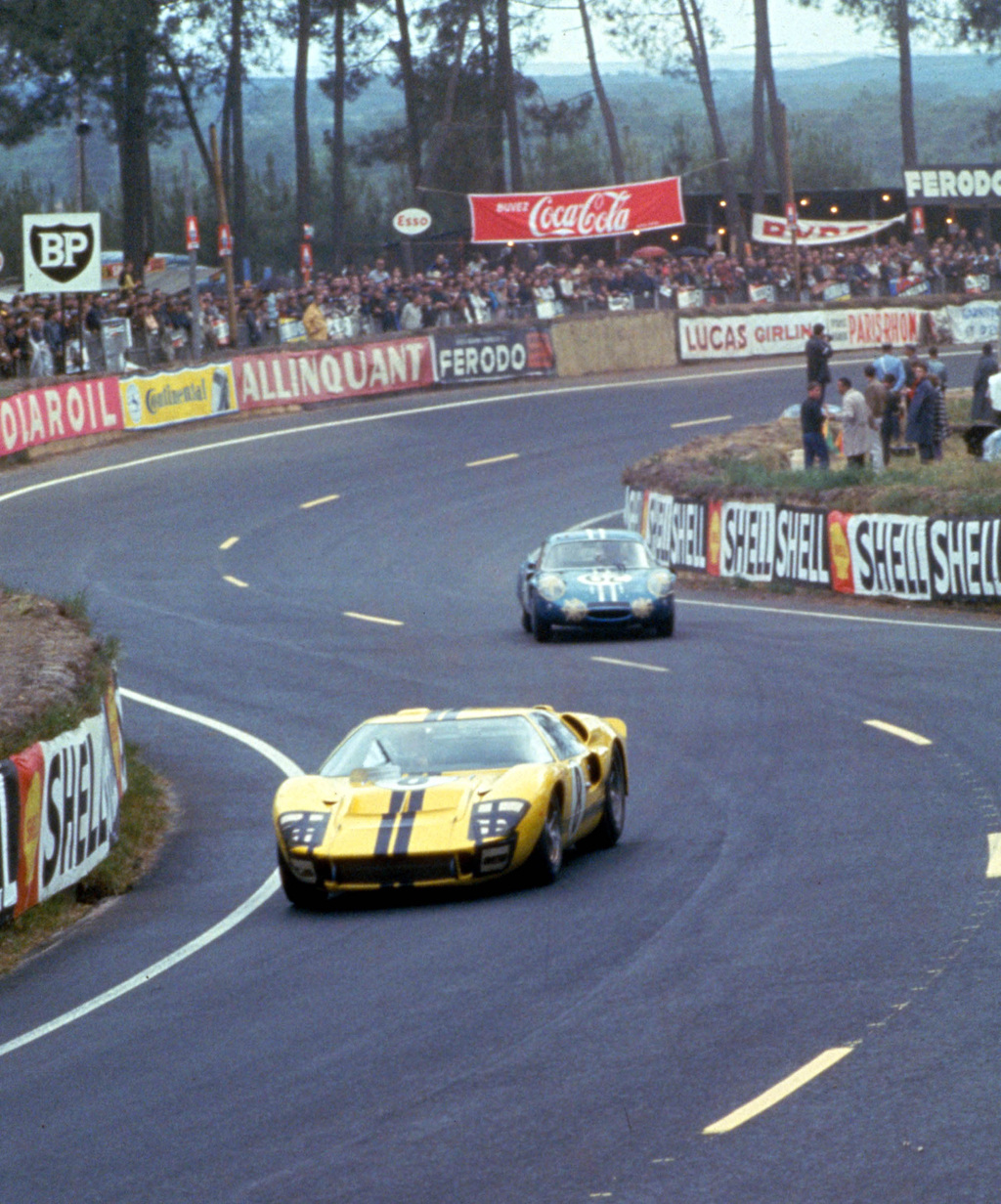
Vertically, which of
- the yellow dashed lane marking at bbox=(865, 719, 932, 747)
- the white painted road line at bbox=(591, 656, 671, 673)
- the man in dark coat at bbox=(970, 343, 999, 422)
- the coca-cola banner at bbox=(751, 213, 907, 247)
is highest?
the coca-cola banner at bbox=(751, 213, 907, 247)

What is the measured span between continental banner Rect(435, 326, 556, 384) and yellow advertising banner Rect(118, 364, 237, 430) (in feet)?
21.5

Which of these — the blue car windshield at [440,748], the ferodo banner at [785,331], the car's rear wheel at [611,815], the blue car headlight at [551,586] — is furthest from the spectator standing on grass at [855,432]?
the ferodo banner at [785,331]

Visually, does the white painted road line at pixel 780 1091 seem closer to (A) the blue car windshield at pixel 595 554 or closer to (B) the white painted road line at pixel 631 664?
(B) the white painted road line at pixel 631 664

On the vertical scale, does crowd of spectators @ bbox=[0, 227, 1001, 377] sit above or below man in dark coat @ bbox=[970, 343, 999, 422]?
above

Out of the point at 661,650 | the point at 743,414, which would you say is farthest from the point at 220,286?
the point at 661,650

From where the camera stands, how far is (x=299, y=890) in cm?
1116

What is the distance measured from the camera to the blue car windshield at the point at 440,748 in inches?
461

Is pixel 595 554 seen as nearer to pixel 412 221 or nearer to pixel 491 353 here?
pixel 491 353

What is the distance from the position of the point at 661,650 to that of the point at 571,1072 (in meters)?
15.0

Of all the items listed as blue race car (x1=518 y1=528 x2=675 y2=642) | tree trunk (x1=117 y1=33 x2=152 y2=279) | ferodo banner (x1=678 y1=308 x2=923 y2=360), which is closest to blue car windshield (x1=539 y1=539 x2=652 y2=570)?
blue race car (x1=518 y1=528 x2=675 y2=642)

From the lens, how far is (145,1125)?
280 inches

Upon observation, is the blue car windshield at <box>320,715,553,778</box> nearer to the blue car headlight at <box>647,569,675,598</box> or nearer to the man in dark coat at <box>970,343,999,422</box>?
the blue car headlight at <box>647,569,675,598</box>

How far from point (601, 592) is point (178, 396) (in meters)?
24.2

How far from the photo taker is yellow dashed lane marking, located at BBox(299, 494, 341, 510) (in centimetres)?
3909
